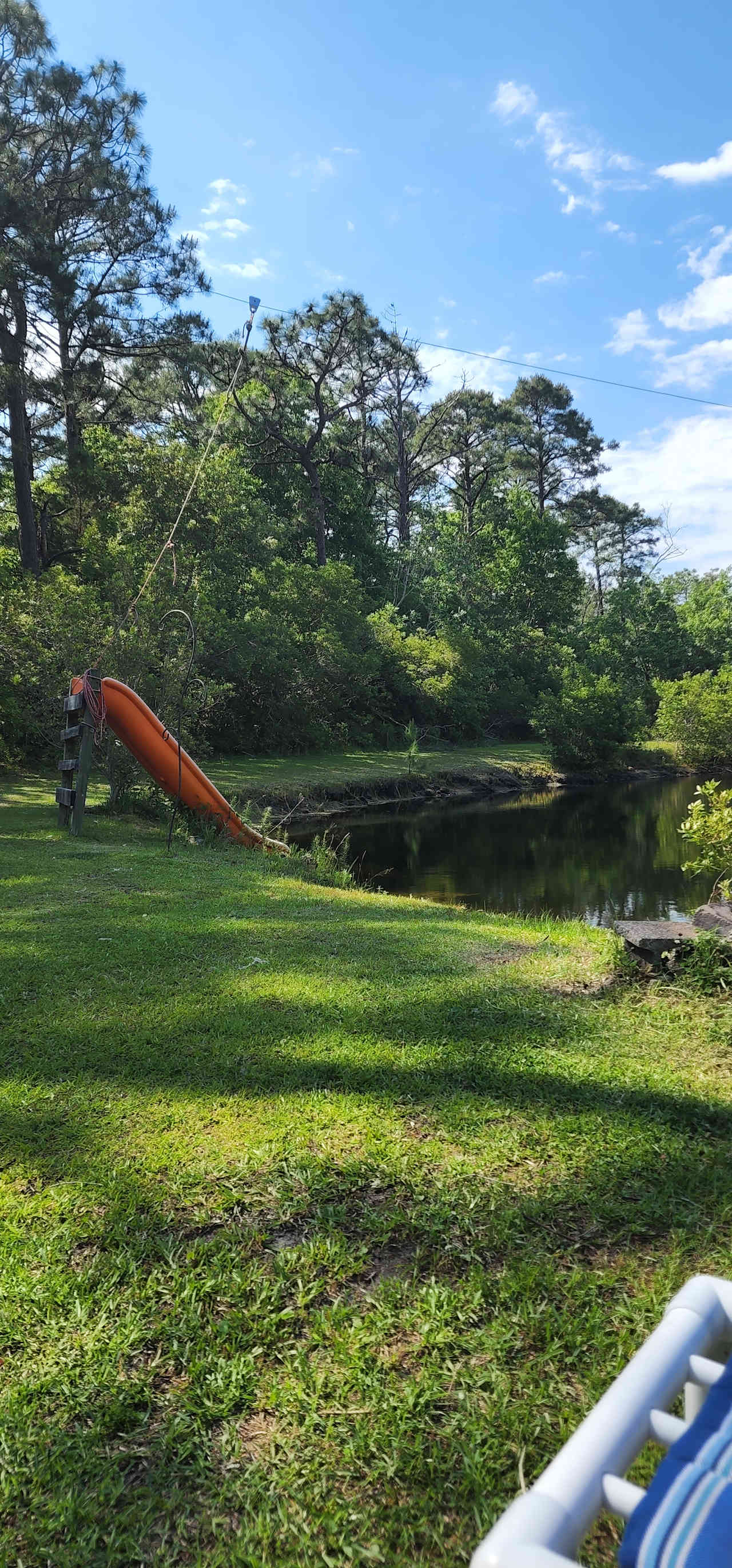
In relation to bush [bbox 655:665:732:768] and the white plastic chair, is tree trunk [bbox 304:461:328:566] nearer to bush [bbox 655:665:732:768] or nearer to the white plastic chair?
bush [bbox 655:665:732:768]

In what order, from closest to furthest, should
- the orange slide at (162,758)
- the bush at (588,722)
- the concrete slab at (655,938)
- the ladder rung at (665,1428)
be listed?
the ladder rung at (665,1428)
the concrete slab at (655,938)
the orange slide at (162,758)
the bush at (588,722)

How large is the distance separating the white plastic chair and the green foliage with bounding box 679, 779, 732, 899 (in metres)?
3.67

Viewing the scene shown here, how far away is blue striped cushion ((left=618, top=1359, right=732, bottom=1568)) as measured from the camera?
87 cm

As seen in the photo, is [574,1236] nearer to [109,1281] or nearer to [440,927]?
[109,1281]

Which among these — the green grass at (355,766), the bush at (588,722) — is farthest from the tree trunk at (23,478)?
the bush at (588,722)

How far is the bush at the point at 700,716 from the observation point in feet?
86.2

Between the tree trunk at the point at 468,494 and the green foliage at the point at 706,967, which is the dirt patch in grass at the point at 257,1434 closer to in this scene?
the green foliage at the point at 706,967

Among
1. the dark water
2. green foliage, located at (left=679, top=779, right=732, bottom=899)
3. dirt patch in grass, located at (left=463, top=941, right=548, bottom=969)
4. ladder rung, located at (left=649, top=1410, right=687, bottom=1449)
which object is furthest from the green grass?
ladder rung, located at (left=649, top=1410, right=687, bottom=1449)

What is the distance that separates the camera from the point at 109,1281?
1.84m

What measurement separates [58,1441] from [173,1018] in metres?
1.90

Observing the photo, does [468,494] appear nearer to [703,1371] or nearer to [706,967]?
[706,967]

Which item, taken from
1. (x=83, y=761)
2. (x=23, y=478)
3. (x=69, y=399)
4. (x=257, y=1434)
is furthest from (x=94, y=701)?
(x=69, y=399)

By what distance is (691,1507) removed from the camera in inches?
35.9

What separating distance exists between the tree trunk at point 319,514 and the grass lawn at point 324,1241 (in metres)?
25.7
